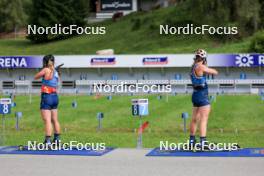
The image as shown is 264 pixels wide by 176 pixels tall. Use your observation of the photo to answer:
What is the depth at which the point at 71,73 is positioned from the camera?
168ft

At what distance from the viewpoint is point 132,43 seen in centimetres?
7462

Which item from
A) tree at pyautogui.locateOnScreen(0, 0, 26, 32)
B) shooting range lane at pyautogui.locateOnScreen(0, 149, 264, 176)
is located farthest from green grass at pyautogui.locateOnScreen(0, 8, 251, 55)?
shooting range lane at pyautogui.locateOnScreen(0, 149, 264, 176)

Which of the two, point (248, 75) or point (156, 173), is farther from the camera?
point (248, 75)

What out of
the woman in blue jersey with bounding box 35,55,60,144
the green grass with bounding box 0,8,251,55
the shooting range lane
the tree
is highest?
the tree

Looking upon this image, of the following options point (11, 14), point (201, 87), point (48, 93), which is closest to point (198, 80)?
point (201, 87)

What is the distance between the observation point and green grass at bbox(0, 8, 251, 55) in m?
63.9

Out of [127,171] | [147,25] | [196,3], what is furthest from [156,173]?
[147,25]

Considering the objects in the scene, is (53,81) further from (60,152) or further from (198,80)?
(198,80)

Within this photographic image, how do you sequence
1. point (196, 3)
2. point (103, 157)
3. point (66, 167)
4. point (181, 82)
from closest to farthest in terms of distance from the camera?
1. point (66, 167)
2. point (103, 157)
3. point (181, 82)
4. point (196, 3)

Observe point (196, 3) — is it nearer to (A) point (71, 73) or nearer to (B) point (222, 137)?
(A) point (71, 73)

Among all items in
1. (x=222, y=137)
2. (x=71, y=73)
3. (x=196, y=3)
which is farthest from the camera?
(x=196, y=3)

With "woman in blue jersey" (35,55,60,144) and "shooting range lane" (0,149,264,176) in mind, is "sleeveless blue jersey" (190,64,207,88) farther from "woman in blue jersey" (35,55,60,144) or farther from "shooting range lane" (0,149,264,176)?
"woman in blue jersey" (35,55,60,144)

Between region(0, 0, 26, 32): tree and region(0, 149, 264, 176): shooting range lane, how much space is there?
86.2 metres

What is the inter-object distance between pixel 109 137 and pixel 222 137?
3295 millimetres
